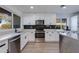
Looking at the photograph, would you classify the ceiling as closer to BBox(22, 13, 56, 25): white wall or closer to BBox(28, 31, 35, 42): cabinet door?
BBox(22, 13, 56, 25): white wall

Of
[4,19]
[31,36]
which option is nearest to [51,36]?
[31,36]

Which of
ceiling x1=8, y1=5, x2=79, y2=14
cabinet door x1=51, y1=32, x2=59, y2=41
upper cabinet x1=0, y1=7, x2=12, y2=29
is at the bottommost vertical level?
cabinet door x1=51, y1=32, x2=59, y2=41

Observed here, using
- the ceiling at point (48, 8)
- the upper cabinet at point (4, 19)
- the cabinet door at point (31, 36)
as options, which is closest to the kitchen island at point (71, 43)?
the upper cabinet at point (4, 19)

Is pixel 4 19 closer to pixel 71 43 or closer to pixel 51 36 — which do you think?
pixel 71 43

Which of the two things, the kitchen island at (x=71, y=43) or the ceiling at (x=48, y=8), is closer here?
the kitchen island at (x=71, y=43)

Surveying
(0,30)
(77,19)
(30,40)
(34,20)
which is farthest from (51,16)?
(0,30)

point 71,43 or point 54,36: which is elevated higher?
point 71,43

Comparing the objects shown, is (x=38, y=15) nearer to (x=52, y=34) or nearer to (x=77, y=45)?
(x=52, y=34)

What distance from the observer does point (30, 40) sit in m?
8.12

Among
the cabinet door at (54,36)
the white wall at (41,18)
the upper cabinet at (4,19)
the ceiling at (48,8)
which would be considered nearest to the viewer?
the upper cabinet at (4,19)

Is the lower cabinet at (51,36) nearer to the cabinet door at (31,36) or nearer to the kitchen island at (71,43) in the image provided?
the cabinet door at (31,36)

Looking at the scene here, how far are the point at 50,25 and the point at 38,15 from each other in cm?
122

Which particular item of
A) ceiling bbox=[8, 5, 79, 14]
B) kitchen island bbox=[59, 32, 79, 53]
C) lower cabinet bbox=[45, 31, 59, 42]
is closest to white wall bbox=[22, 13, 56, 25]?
ceiling bbox=[8, 5, 79, 14]

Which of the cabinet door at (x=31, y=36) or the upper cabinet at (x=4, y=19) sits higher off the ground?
the upper cabinet at (x=4, y=19)
